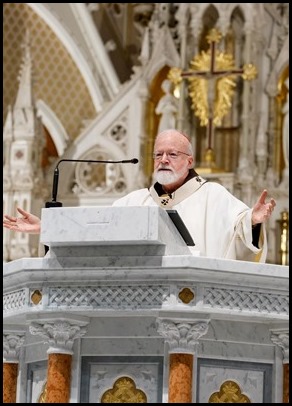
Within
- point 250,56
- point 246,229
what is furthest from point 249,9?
point 246,229

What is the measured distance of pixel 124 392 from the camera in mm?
7453

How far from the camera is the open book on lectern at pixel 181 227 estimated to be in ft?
24.6

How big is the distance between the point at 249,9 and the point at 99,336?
11.3m

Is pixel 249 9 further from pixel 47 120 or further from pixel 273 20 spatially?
pixel 47 120

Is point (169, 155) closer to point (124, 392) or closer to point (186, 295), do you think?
point (186, 295)

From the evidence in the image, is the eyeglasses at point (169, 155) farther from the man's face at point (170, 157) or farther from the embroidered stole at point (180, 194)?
the embroidered stole at point (180, 194)

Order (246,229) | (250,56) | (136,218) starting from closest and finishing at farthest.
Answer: (136,218)
(246,229)
(250,56)

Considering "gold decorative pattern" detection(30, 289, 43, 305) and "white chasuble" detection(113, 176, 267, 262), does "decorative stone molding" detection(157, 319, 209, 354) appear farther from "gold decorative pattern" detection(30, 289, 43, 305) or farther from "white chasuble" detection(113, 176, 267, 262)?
"white chasuble" detection(113, 176, 267, 262)

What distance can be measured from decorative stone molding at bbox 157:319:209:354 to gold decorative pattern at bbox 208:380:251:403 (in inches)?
12.4

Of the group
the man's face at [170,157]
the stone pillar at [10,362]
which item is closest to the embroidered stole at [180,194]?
the man's face at [170,157]

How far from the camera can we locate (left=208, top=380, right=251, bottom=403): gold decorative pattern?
743cm

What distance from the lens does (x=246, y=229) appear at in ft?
26.2

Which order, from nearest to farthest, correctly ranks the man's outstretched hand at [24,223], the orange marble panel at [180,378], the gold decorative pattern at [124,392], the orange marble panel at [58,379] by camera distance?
the orange marble panel at [180,378] < the orange marble panel at [58,379] < the gold decorative pattern at [124,392] < the man's outstretched hand at [24,223]

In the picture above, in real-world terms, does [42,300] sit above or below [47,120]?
below
